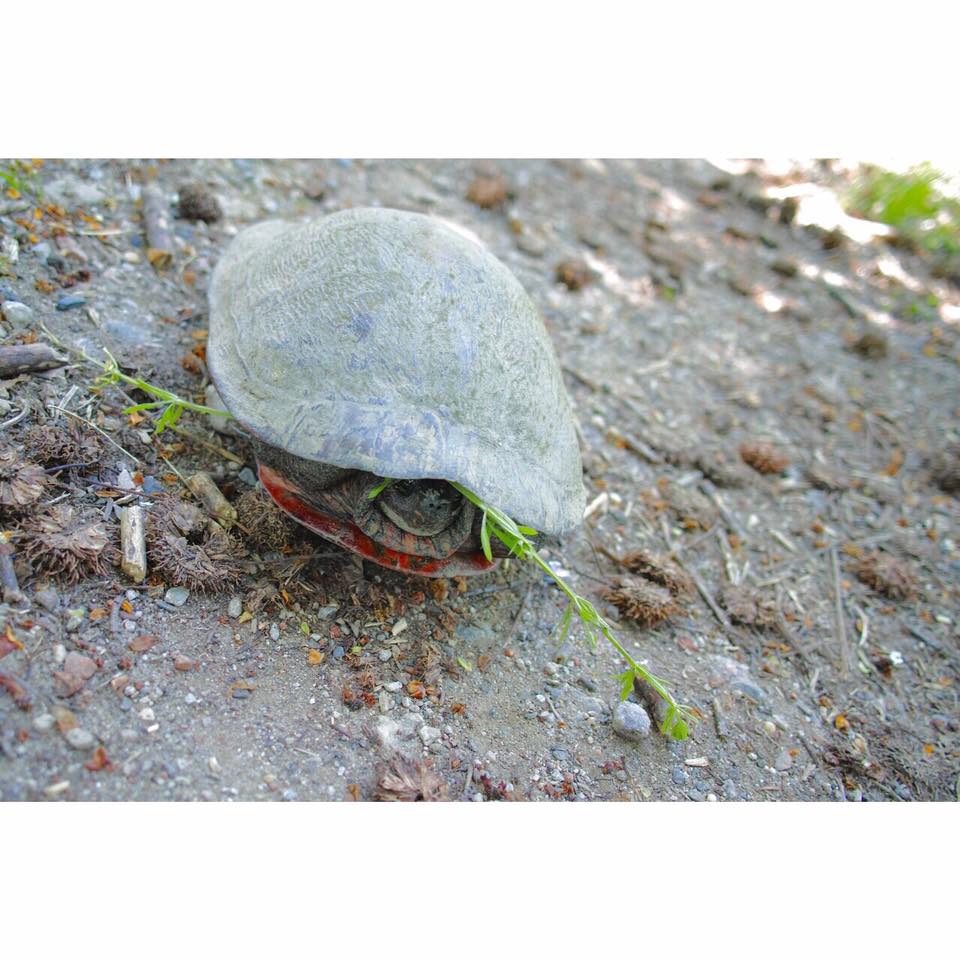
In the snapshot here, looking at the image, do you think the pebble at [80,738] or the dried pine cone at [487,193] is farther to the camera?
the dried pine cone at [487,193]

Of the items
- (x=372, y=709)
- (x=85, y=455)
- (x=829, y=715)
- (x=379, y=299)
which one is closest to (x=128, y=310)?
(x=85, y=455)

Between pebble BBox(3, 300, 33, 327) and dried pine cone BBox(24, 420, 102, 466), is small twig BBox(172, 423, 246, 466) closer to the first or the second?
dried pine cone BBox(24, 420, 102, 466)

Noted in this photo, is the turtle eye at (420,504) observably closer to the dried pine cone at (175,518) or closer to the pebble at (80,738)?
the dried pine cone at (175,518)

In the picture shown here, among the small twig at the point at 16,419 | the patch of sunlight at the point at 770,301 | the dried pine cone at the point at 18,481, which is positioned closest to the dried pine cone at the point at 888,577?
the patch of sunlight at the point at 770,301

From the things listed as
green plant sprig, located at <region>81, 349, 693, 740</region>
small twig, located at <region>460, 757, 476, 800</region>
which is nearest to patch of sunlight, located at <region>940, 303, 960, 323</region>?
green plant sprig, located at <region>81, 349, 693, 740</region>

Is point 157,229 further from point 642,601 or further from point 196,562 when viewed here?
point 642,601

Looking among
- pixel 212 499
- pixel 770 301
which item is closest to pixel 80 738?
pixel 212 499
